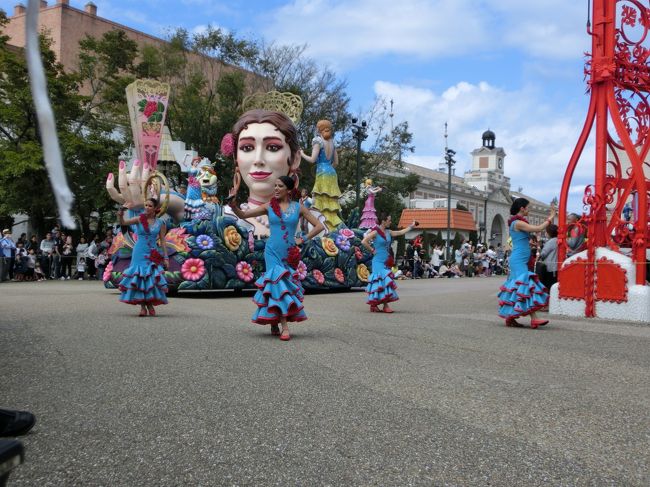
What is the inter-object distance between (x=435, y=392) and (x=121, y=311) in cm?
686

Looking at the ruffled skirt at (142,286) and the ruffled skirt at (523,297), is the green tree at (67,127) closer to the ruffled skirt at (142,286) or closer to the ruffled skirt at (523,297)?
the ruffled skirt at (142,286)

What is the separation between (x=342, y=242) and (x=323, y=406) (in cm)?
1367

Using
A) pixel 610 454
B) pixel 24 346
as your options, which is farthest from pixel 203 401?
pixel 24 346

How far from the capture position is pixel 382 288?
1165 centimetres

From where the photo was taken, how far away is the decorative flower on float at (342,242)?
18078 mm

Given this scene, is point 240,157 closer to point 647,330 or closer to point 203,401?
point 647,330

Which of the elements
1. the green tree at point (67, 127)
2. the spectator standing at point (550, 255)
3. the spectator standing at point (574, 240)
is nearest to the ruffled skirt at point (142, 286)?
the spectator standing at point (574, 240)

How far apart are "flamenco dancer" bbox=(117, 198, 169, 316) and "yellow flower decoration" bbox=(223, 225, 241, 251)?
4.67m

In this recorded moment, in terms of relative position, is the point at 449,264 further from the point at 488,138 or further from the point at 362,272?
the point at 488,138

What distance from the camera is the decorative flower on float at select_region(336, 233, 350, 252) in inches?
712

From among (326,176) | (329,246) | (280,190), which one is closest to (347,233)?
(329,246)

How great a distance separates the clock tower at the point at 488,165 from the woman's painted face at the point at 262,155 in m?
93.9

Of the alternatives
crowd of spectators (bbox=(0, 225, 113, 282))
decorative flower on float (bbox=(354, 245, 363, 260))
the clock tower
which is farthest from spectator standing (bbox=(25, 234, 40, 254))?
the clock tower

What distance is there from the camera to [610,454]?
3.65 m
